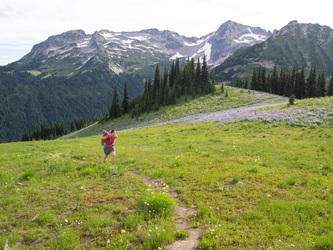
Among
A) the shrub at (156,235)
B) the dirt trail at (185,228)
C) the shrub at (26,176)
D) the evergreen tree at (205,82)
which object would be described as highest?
the evergreen tree at (205,82)

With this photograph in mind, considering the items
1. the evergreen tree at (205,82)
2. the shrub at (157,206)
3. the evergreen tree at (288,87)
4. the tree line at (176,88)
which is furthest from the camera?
the evergreen tree at (288,87)

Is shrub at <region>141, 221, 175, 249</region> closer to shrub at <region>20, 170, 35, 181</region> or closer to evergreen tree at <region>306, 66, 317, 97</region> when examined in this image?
shrub at <region>20, 170, 35, 181</region>

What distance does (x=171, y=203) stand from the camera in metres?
7.18

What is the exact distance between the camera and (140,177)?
11156 millimetres

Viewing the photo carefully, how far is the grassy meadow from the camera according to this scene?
5.64 meters

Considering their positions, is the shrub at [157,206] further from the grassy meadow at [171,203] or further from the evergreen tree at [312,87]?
the evergreen tree at [312,87]

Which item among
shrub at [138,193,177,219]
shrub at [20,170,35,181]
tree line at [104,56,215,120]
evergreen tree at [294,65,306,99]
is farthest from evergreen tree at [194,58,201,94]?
shrub at [138,193,177,219]

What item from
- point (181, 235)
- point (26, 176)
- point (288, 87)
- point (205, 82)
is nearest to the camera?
point (181, 235)

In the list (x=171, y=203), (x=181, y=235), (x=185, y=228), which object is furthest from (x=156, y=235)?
(x=171, y=203)

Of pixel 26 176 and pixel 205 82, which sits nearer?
pixel 26 176

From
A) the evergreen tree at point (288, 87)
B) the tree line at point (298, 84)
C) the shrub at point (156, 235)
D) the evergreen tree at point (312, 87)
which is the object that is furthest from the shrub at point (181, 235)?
the evergreen tree at point (288, 87)

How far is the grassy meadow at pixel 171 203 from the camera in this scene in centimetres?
564

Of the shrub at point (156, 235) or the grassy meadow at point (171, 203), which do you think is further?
the grassy meadow at point (171, 203)

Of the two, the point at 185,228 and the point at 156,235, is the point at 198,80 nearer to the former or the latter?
the point at 185,228
